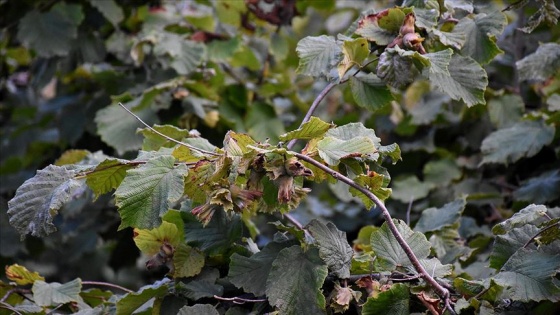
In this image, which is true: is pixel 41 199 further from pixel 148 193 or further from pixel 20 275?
pixel 20 275

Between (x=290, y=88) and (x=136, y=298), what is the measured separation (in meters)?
0.98

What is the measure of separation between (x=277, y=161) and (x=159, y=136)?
31cm

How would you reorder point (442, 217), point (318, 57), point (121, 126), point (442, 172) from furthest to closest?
point (442, 172) → point (121, 126) → point (442, 217) → point (318, 57)

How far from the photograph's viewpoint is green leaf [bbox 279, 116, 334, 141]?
0.91m

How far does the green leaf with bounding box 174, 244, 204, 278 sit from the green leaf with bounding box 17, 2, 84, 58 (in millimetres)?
924

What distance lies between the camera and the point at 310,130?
3.02 feet

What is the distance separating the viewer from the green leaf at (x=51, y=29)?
70.3 inches

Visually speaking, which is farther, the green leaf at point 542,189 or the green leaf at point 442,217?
the green leaf at point 542,189

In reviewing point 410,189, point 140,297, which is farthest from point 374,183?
point 410,189

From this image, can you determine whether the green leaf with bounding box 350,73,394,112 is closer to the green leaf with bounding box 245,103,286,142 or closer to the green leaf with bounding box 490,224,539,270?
the green leaf with bounding box 490,224,539,270

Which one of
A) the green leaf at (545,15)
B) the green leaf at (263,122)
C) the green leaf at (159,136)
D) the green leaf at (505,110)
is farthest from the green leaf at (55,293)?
the green leaf at (505,110)

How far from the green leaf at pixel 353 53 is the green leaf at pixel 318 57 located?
0.02 metres

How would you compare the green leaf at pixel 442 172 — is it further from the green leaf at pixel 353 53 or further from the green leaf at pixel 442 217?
the green leaf at pixel 353 53

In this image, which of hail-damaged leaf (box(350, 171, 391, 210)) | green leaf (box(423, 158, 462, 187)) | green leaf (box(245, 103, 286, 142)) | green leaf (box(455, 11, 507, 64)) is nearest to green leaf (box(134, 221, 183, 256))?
hail-damaged leaf (box(350, 171, 391, 210))
